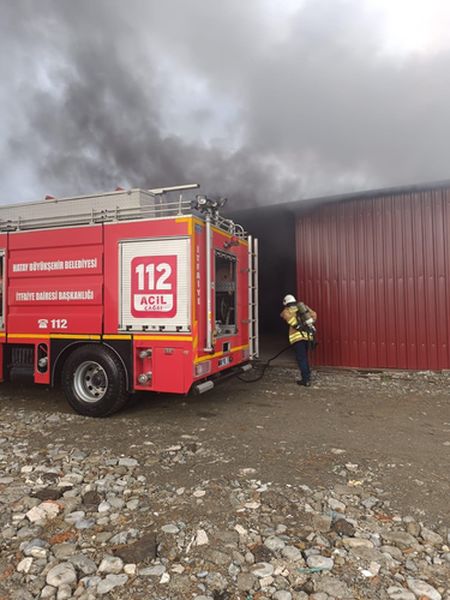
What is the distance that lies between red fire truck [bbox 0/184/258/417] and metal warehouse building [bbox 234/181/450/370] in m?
3.05

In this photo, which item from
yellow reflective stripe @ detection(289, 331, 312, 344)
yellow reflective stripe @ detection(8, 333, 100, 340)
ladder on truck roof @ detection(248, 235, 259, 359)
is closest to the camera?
yellow reflective stripe @ detection(8, 333, 100, 340)

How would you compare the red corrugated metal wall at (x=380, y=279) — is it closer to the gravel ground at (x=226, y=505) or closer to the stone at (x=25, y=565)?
the gravel ground at (x=226, y=505)

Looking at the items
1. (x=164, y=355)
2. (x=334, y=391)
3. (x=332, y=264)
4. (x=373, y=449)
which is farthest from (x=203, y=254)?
(x=332, y=264)

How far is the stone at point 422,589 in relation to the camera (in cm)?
205

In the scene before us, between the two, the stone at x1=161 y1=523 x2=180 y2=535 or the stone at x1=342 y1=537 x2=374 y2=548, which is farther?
the stone at x1=161 y1=523 x2=180 y2=535

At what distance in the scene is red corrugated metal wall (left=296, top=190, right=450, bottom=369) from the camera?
7.81 m

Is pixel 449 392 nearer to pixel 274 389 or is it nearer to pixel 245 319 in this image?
pixel 274 389

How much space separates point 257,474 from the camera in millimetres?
3490

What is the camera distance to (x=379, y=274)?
8.20 meters

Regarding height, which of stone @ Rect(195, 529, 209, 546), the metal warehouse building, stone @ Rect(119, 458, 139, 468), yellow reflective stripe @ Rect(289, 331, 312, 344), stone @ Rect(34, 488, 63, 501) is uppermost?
the metal warehouse building

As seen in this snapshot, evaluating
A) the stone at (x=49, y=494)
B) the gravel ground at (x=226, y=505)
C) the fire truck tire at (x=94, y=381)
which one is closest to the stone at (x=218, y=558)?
the gravel ground at (x=226, y=505)

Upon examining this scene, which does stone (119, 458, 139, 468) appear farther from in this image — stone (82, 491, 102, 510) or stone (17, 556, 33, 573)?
stone (17, 556, 33, 573)

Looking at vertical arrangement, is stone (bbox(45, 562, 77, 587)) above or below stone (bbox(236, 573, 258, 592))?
above

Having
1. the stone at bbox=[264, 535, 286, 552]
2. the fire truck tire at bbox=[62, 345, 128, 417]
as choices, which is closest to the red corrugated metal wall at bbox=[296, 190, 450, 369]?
the fire truck tire at bbox=[62, 345, 128, 417]
